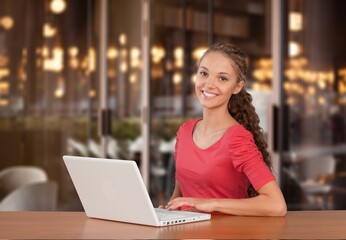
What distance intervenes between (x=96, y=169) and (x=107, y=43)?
19.0 ft

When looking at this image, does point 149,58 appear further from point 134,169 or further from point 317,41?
point 134,169

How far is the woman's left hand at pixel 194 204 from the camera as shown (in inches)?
122

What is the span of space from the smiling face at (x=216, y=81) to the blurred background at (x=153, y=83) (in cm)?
221

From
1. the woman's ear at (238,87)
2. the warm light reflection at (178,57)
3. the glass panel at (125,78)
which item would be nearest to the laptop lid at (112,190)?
the woman's ear at (238,87)

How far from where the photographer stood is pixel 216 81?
345 cm

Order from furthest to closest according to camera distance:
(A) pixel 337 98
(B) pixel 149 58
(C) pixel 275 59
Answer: (B) pixel 149 58, (C) pixel 275 59, (A) pixel 337 98

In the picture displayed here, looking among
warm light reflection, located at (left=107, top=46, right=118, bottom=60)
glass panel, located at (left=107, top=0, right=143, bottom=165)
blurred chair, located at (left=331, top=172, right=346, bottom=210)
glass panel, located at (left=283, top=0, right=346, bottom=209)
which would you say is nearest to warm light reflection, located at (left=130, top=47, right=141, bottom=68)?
glass panel, located at (left=107, top=0, right=143, bottom=165)

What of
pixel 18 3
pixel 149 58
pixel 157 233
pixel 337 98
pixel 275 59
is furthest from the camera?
pixel 18 3

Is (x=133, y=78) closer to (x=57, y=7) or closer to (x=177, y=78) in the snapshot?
(x=177, y=78)

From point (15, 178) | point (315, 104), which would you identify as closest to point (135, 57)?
point (15, 178)

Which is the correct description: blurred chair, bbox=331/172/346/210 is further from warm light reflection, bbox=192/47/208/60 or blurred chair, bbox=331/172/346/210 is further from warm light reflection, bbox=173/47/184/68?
warm light reflection, bbox=173/47/184/68

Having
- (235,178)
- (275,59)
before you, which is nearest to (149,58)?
(275,59)

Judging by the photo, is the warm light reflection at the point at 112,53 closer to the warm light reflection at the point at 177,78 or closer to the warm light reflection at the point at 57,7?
the warm light reflection at the point at 57,7

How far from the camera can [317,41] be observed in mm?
5676
